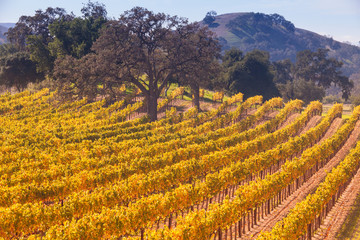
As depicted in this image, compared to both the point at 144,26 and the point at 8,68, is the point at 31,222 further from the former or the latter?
the point at 8,68

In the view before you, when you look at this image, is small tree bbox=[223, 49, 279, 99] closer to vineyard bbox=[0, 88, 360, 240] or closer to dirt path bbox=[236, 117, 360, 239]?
vineyard bbox=[0, 88, 360, 240]

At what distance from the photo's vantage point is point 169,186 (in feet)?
78.7

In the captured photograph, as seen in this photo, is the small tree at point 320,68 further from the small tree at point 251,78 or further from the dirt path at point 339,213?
the dirt path at point 339,213

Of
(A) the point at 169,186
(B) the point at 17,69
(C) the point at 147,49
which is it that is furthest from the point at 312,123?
(B) the point at 17,69

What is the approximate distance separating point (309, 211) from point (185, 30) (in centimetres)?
3504

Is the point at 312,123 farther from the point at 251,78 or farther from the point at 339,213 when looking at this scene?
the point at 251,78

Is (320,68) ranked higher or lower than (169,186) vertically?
higher

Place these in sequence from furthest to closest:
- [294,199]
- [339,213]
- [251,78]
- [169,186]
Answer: [251,78]
[294,199]
[169,186]
[339,213]

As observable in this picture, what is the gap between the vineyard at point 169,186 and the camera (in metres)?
16.7

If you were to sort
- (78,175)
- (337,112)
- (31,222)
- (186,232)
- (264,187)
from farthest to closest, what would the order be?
1. (337,112)
2. (78,175)
3. (264,187)
4. (31,222)
5. (186,232)

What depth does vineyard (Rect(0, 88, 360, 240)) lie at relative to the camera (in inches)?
658

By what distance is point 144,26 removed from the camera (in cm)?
4503

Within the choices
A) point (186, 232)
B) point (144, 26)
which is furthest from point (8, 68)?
point (186, 232)

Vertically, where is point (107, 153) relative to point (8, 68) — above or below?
below
